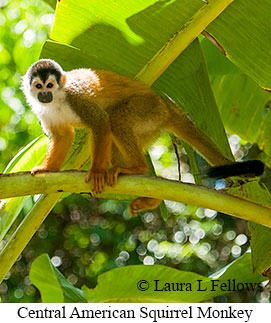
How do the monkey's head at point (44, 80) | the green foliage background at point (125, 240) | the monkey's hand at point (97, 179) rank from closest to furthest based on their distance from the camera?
the monkey's hand at point (97, 179)
the monkey's head at point (44, 80)
the green foliage background at point (125, 240)

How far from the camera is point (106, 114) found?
3.01m

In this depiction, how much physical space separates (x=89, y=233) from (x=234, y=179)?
4699mm

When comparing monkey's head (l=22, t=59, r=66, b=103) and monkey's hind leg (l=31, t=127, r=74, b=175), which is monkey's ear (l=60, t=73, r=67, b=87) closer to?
monkey's head (l=22, t=59, r=66, b=103)

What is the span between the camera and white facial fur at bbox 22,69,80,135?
9.90ft

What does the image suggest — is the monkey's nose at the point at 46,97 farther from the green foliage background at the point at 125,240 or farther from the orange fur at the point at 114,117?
the green foliage background at the point at 125,240

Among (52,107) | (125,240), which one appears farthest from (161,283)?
(125,240)

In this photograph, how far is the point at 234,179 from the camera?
2.61 metres

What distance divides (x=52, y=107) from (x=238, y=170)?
133 centimetres

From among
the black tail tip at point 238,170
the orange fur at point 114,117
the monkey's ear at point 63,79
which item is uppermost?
the monkey's ear at point 63,79

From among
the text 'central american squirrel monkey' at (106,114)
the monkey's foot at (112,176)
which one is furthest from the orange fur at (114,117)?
the monkey's foot at (112,176)

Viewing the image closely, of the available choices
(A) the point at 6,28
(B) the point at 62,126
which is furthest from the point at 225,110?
(A) the point at 6,28

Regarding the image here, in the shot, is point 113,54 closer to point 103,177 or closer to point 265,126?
point 103,177

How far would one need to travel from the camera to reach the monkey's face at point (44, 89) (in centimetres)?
297

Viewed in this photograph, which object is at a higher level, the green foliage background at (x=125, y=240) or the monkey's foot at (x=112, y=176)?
the green foliage background at (x=125, y=240)
